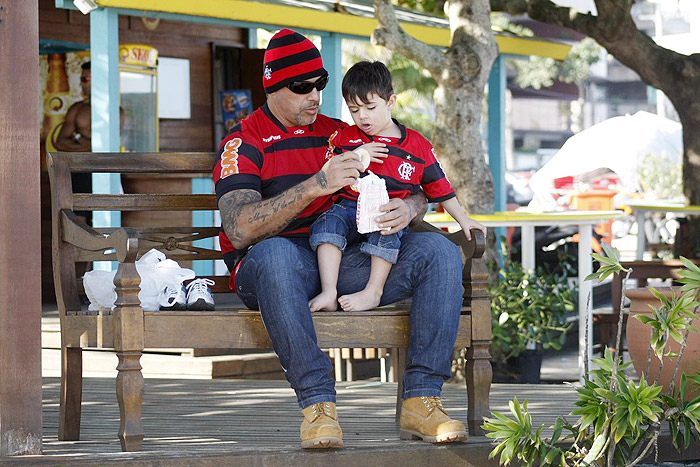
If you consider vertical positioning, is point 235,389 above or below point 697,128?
below

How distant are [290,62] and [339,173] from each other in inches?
23.9

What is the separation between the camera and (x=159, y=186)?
7.44 meters

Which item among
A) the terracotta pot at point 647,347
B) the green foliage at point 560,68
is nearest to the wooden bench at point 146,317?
the terracotta pot at point 647,347

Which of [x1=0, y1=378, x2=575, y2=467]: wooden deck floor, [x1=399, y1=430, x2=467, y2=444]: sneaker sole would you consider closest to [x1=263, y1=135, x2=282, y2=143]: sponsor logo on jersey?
[x1=0, y1=378, x2=575, y2=467]: wooden deck floor

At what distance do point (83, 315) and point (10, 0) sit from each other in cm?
104

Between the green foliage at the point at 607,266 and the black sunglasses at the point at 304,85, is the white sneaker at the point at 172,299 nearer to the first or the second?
the black sunglasses at the point at 304,85

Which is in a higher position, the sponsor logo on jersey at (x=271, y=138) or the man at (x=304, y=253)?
the sponsor logo on jersey at (x=271, y=138)

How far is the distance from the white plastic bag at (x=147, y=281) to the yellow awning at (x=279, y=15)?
3.54m

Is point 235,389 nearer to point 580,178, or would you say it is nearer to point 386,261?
point 386,261

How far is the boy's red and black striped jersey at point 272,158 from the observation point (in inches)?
151

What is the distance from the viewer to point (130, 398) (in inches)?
135

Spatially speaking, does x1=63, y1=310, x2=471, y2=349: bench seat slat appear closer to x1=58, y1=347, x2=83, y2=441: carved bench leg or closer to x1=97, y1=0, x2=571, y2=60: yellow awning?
x1=58, y1=347, x2=83, y2=441: carved bench leg

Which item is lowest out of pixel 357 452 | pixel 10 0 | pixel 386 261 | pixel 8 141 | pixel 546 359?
pixel 546 359

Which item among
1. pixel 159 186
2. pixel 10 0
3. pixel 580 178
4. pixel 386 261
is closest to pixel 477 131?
pixel 159 186
